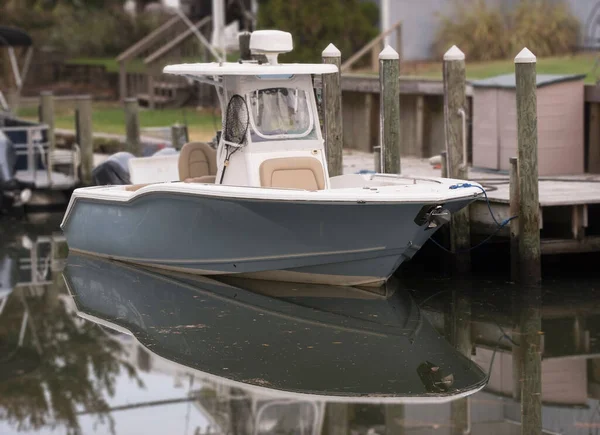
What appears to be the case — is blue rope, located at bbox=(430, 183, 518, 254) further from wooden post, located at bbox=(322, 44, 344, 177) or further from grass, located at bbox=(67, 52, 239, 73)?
grass, located at bbox=(67, 52, 239, 73)

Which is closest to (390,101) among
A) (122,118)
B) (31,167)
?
(31,167)

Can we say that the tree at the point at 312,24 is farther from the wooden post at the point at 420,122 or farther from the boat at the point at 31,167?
the boat at the point at 31,167

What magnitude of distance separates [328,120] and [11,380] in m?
5.32

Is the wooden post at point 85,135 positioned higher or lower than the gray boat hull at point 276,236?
higher

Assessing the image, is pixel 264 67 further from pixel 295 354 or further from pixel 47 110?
pixel 47 110

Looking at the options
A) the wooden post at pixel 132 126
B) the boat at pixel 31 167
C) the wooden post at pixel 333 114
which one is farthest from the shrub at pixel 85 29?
the wooden post at pixel 333 114

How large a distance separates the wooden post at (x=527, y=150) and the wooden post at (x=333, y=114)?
8.09ft

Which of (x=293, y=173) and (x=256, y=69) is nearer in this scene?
(x=256, y=69)

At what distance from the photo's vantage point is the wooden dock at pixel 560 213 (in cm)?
1330

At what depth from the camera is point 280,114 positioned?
44.7 ft

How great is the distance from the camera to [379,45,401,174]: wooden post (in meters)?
14.1

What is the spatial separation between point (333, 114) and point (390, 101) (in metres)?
0.82

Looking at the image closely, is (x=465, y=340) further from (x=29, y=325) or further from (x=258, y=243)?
(x=29, y=325)

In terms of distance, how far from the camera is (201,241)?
13562mm
